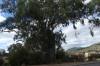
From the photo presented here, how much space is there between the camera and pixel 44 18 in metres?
40.1

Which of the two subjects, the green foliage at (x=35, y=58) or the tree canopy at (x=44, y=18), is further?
the green foliage at (x=35, y=58)

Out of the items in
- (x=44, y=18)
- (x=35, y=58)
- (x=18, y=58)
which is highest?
(x=44, y=18)

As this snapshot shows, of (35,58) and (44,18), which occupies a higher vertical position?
(44,18)

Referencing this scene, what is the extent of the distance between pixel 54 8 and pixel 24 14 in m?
5.36

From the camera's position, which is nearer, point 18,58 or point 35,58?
point 18,58

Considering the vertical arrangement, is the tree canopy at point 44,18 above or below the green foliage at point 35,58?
above

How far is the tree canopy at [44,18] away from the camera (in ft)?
120

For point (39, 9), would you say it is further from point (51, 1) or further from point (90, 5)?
point (90, 5)

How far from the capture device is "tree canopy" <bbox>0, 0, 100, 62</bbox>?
120 feet

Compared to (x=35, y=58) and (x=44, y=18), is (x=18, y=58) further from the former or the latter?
(x=44, y=18)

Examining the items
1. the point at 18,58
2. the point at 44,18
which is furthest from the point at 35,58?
the point at 44,18

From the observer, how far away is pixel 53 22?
4119 centimetres

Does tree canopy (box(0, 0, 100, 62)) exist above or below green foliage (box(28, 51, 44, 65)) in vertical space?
above

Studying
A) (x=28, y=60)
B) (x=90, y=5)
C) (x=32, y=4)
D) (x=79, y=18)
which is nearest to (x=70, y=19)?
(x=79, y=18)
